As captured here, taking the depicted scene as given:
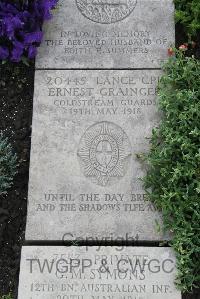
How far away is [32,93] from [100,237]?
1.50m

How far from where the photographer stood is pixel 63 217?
4.21 metres

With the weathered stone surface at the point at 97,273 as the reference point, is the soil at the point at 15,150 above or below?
above

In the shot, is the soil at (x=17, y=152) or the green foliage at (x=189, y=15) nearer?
the soil at (x=17, y=152)

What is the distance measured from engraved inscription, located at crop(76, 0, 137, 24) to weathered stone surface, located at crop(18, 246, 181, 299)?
6.66 ft

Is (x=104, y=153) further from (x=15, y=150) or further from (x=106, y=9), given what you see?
(x=106, y=9)

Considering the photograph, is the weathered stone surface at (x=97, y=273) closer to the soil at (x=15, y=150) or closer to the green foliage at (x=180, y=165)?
the green foliage at (x=180, y=165)

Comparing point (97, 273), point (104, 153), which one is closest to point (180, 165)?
point (104, 153)

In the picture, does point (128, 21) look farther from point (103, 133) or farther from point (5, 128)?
point (5, 128)

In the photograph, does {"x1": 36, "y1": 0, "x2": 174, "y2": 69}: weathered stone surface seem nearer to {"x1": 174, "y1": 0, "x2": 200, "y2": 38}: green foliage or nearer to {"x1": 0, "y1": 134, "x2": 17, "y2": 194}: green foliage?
{"x1": 174, "y1": 0, "x2": 200, "y2": 38}: green foliage

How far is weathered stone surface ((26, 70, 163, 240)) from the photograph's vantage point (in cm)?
419

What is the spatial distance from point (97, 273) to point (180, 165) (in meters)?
1.03

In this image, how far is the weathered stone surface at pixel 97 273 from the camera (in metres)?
3.96

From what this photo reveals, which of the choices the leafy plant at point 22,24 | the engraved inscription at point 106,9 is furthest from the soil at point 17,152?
the engraved inscription at point 106,9

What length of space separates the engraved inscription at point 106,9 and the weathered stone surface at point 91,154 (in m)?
→ 0.53
